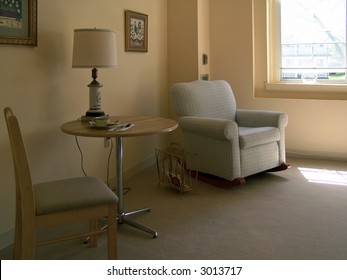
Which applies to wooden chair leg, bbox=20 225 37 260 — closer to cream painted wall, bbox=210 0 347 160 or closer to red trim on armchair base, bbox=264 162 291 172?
red trim on armchair base, bbox=264 162 291 172

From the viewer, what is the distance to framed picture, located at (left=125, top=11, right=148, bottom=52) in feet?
11.5

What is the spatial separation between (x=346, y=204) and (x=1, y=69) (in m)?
2.55

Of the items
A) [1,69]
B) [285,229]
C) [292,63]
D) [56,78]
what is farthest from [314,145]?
[1,69]

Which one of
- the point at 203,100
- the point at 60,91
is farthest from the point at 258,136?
the point at 60,91

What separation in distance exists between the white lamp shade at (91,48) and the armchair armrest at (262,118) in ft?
5.76

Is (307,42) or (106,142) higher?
(307,42)

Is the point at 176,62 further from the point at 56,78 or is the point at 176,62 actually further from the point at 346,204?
the point at 346,204

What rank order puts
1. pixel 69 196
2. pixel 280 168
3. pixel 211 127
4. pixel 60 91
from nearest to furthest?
pixel 69 196
pixel 60 91
pixel 211 127
pixel 280 168

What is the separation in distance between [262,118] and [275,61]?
1.17 metres

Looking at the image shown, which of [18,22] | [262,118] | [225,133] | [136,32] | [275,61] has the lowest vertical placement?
[225,133]

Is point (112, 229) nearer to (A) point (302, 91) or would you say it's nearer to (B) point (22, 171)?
(B) point (22, 171)

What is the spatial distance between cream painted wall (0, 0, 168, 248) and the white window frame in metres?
1.46

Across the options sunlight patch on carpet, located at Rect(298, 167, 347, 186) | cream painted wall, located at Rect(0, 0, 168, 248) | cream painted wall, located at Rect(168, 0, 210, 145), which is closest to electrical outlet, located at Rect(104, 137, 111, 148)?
cream painted wall, located at Rect(0, 0, 168, 248)

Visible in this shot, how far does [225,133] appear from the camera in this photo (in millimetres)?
3121
